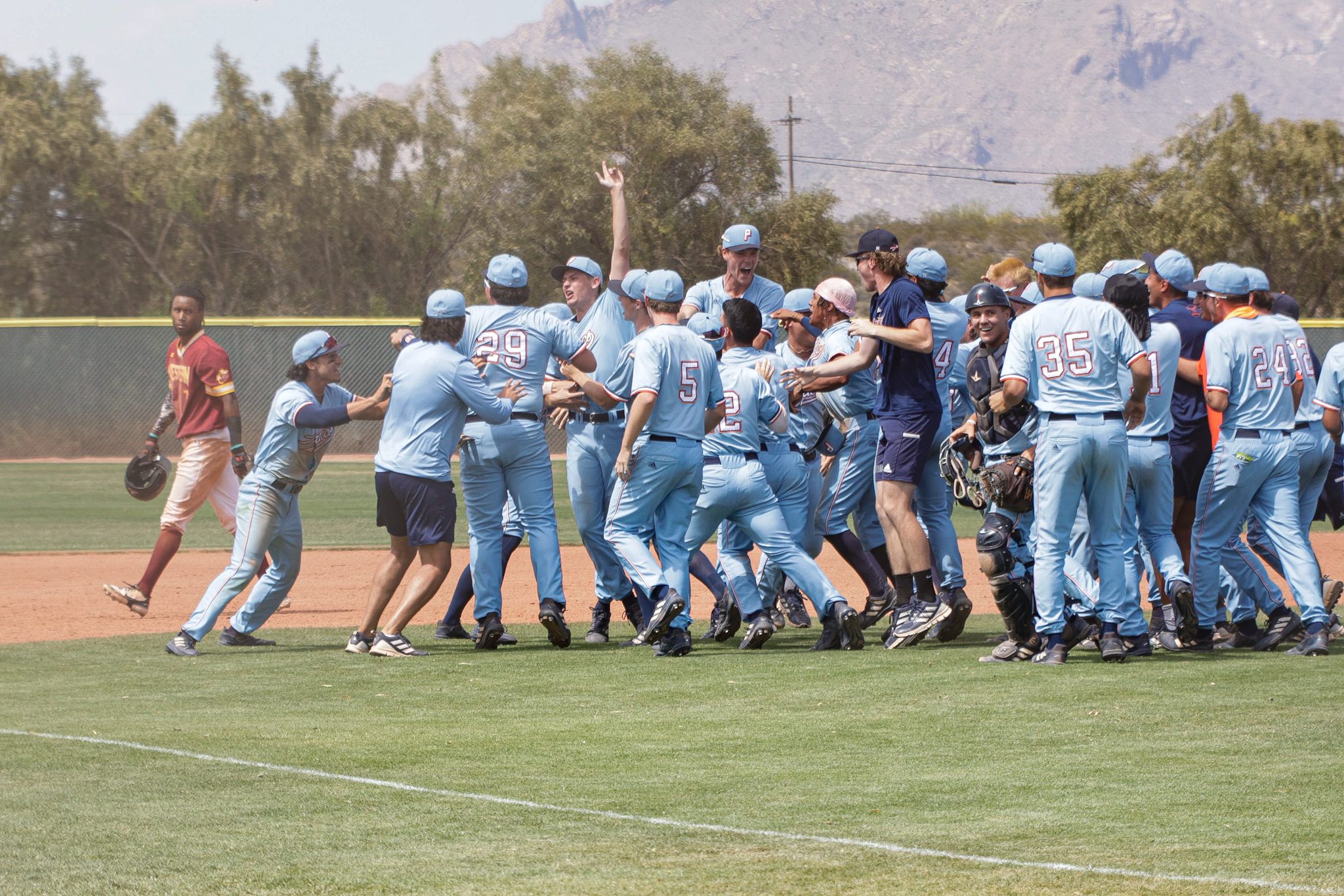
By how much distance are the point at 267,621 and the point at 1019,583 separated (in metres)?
5.34

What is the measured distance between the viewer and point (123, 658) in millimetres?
8914

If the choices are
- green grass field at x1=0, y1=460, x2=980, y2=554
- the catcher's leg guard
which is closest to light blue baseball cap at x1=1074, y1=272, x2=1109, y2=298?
the catcher's leg guard

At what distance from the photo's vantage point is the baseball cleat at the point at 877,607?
31.7 feet

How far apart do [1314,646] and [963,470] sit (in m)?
1.98

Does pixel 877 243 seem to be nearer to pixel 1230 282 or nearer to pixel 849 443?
pixel 849 443

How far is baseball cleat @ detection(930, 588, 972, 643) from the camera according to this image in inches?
343

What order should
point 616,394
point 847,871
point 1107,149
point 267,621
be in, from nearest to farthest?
point 847,871
point 616,394
point 267,621
point 1107,149

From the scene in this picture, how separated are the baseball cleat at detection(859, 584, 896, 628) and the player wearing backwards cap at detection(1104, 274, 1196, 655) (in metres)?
1.57

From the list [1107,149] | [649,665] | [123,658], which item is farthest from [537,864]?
[1107,149]

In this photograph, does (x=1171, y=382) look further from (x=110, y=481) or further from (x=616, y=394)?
(x=110, y=481)

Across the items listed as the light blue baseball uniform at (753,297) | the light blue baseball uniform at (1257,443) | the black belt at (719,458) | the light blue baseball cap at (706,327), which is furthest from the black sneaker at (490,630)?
the light blue baseball uniform at (1257,443)

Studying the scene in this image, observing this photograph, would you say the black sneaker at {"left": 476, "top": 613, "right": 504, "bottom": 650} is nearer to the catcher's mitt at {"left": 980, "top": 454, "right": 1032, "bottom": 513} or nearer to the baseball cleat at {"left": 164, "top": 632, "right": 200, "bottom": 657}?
the baseball cleat at {"left": 164, "top": 632, "right": 200, "bottom": 657}

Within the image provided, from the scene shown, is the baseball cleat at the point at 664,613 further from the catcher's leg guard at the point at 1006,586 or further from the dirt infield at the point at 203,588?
the dirt infield at the point at 203,588

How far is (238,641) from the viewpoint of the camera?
31.0 feet
